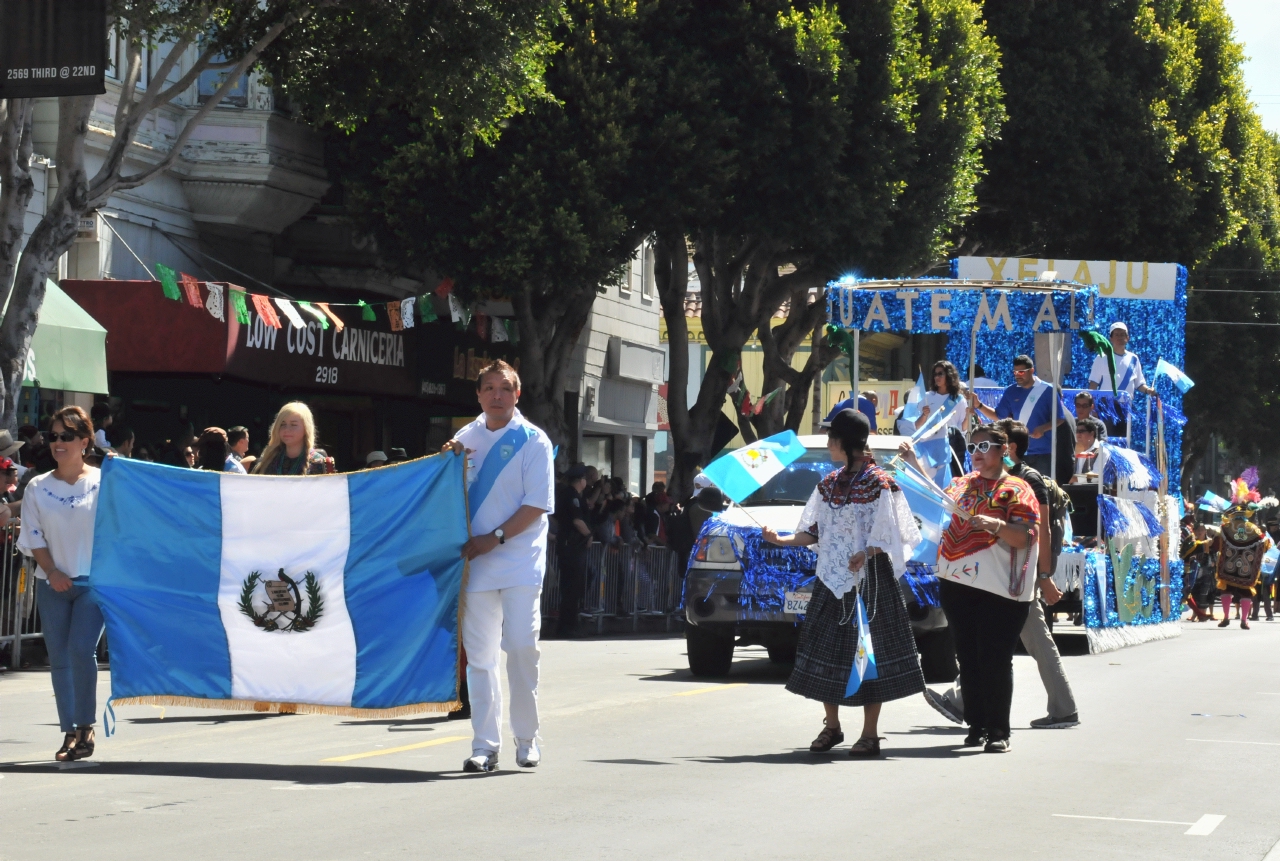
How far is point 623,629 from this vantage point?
22.9m

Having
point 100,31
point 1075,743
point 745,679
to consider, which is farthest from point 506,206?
point 1075,743

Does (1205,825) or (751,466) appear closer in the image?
(1205,825)

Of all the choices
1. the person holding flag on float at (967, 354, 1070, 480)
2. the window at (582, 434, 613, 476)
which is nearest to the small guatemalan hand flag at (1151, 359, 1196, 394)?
the person holding flag on float at (967, 354, 1070, 480)

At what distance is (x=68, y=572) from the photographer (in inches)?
359

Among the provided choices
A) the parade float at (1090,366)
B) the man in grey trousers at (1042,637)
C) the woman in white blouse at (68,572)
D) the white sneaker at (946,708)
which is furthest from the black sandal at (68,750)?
the parade float at (1090,366)

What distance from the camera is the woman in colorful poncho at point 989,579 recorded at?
10.1 meters

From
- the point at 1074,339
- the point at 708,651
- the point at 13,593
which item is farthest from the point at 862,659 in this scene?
the point at 1074,339

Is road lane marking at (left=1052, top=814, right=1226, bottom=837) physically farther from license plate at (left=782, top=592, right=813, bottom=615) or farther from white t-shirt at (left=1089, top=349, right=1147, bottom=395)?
white t-shirt at (left=1089, top=349, right=1147, bottom=395)

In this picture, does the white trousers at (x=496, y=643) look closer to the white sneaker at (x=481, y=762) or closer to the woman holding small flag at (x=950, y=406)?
the white sneaker at (x=481, y=762)

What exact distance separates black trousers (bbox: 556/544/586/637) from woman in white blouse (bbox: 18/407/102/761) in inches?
483

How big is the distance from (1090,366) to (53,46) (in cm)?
1419

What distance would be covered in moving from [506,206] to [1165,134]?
52.2ft

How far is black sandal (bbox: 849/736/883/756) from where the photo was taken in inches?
388

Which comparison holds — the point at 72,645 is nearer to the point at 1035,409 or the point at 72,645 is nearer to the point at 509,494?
the point at 509,494
